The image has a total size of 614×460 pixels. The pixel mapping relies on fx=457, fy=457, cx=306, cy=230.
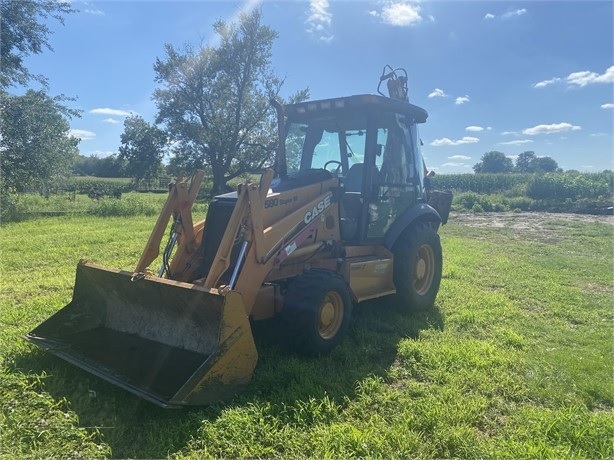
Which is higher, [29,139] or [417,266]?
[29,139]

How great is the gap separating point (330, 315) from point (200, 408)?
5.12 ft

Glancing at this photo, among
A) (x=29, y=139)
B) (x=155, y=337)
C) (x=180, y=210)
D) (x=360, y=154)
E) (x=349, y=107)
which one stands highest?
(x=29, y=139)

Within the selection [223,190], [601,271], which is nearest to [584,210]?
[601,271]

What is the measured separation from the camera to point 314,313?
401cm

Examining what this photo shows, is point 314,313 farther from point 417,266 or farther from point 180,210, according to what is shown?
point 417,266

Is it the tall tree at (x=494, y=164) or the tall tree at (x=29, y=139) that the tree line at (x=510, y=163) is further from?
the tall tree at (x=29, y=139)

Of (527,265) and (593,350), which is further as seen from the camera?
(527,265)

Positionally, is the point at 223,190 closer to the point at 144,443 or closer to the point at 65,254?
the point at 65,254

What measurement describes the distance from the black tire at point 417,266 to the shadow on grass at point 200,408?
0.73 metres

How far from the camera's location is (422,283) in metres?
6.29

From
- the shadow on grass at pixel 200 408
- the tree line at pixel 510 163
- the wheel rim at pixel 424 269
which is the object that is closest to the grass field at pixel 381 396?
the shadow on grass at pixel 200 408

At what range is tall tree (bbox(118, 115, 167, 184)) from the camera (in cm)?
3578

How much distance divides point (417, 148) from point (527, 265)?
4713mm

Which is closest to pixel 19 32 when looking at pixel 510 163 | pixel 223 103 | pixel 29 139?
pixel 29 139
